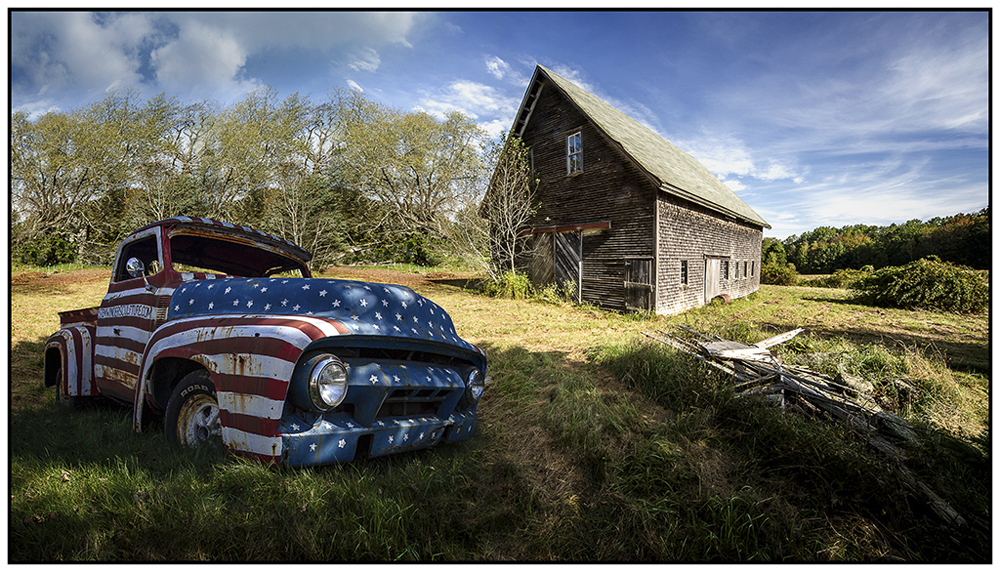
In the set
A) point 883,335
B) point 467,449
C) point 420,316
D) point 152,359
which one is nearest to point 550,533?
point 467,449

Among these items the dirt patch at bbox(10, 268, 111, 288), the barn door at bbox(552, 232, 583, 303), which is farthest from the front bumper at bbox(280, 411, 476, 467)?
the barn door at bbox(552, 232, 583, 303)

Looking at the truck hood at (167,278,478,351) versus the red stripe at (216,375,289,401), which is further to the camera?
the truck hood at (167,278,478,351)

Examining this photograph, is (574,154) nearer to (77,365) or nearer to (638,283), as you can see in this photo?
(638,283)

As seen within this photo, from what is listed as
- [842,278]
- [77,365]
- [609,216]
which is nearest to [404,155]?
[609,216]

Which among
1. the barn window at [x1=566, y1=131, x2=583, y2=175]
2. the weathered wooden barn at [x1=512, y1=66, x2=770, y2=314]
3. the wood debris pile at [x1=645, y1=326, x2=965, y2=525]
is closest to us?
the wood debris pile at [x1=645, y1=326, x2=965, y2=525]

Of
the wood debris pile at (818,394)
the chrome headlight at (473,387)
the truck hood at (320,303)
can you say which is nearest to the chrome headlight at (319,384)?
the truck hood at (320,303)

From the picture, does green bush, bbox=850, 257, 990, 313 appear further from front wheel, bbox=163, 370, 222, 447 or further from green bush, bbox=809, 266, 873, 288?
front wheel, bbox=163, 370, 222, 447

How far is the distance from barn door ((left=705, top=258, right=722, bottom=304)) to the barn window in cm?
630

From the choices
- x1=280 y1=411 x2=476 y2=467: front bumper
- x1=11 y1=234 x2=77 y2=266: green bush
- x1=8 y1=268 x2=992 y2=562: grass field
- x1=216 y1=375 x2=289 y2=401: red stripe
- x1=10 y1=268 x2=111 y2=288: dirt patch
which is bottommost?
x1=8 y1=268 x2=992 y2=562: grass field

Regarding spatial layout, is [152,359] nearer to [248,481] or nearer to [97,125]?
[248,481]

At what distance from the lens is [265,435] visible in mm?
1871

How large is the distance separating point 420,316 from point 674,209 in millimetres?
12108

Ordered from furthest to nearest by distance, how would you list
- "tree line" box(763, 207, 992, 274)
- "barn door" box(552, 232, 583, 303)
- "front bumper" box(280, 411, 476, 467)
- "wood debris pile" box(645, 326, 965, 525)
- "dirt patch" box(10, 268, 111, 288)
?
"barn door" box(552, 232, 583, 303) → "dirt patch" box(10, 268, 111, 288) → "tree line" box(763, 207, 992, 274) → "wood debris pile" box(645, 326, 965, 525) → "front bumper" box(280, 411, 476, 467)

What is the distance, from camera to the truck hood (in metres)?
2.26
